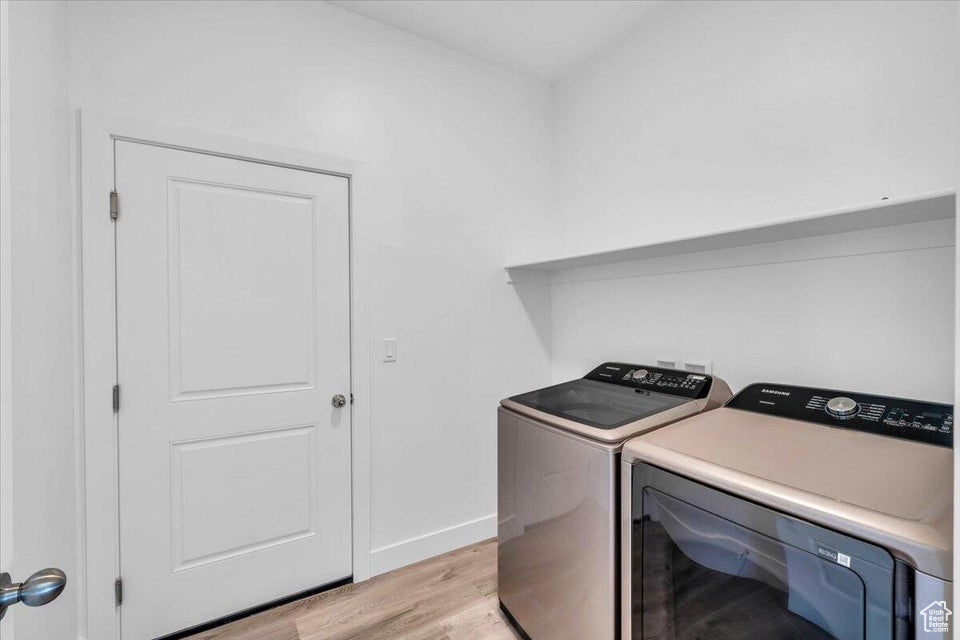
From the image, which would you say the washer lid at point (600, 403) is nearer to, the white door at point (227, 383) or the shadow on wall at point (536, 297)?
the shadow on wall at point (536, 297)

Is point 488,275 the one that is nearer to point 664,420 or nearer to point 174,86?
point 664,420

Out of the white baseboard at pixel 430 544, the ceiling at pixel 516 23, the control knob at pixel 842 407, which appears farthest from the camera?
the white baseboard at pixel 430 544

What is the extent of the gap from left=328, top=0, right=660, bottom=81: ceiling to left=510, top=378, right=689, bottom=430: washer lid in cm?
171

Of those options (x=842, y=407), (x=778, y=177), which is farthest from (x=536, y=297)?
(x=842, y=407)

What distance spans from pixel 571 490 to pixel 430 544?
3.79 feet

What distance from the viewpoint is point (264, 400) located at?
1.76m

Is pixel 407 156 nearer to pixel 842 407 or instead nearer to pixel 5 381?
pixel 5 381

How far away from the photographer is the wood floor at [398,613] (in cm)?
162

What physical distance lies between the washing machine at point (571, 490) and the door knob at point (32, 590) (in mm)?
1128

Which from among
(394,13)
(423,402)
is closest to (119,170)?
(394,13)

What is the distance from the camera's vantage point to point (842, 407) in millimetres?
1187

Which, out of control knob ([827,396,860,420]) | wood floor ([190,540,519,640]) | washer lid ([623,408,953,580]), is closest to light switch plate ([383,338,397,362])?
wood floor ([190,540,519,640])

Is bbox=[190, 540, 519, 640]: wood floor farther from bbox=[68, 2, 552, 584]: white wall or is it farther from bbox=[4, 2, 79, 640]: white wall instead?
bbox=[4, 2, 79, 640]: white wall

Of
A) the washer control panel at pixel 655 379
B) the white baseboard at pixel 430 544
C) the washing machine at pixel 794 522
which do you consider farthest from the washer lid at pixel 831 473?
the white baseboard at pixel 430 544
